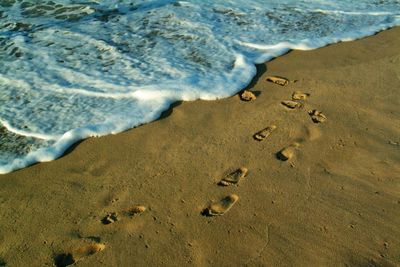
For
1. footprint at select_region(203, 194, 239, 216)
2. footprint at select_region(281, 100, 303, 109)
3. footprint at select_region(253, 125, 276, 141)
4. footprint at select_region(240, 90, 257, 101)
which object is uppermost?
footprint at select_region(281, 100, 303, 109)

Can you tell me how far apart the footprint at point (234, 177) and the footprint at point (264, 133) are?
41 centimetres

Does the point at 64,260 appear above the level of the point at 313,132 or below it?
below

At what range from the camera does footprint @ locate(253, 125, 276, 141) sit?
3.42 meters

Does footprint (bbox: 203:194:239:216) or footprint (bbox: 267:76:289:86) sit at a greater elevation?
footprint (bbox: 267:76:289:86)

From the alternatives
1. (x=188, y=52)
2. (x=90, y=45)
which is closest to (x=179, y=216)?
(x=188, y=52)

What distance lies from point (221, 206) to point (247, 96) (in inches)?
58.5

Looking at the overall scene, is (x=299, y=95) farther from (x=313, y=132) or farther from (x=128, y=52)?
(x=128, y=52)

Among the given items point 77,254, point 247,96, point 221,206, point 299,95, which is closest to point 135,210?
point 77,254

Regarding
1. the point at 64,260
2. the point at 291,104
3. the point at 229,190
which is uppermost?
the point at 291,104

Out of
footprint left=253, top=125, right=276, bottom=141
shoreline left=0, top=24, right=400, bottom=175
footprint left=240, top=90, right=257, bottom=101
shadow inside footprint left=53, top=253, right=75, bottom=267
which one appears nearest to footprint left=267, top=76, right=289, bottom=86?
footprint left=240, top=90, right=257, bottom=101

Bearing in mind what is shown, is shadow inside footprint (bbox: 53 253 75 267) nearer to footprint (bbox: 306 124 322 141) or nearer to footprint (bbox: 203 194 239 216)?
footprint (bbox: 203 194 239 216)

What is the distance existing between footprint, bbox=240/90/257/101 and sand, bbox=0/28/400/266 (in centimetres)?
5

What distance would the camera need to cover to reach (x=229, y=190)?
2.91m

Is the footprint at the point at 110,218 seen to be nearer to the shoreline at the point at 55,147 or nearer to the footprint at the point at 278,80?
the shoreline at the point at 55,147
